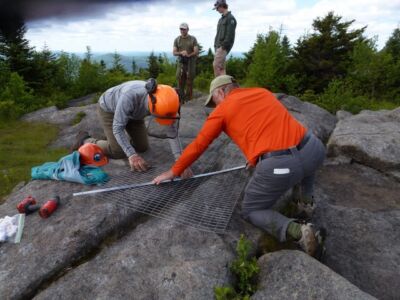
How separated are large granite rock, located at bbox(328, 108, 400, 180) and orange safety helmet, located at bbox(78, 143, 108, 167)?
5175 millimetres

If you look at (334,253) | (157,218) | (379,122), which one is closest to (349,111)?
(379,122)

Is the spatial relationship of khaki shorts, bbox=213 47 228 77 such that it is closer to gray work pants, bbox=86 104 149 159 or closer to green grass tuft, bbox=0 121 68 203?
gray work pants, bbox=86 104 149 159

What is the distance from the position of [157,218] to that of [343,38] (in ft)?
60.9

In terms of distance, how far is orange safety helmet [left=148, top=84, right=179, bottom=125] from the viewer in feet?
15.4

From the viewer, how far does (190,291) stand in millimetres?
3234

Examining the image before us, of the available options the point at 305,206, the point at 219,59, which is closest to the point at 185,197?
the point at 305,206

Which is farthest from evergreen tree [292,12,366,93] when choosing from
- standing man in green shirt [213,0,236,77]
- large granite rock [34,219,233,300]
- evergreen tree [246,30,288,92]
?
large granite rock [34,219,233,300]

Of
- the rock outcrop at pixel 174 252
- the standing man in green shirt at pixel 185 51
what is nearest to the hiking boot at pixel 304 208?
the rock outcrop at pixel 174 252

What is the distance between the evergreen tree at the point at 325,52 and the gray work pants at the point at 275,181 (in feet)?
51.1

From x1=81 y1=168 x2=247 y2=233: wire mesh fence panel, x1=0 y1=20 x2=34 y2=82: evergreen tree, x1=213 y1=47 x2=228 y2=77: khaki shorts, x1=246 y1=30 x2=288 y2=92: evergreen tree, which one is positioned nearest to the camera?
x1=81 y1=168 x2=247 y2=233: wire mesh fence panel

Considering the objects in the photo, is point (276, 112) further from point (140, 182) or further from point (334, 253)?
point (140, 182)

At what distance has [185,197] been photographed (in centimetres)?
489

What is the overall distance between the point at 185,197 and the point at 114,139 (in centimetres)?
205

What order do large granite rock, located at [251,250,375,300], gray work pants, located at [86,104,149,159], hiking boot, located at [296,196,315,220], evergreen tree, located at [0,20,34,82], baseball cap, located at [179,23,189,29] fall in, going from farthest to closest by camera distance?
evergreen tree, located at [0,20,34,82], baseball cap, located at [179,23,189,29], gray work pants, located at [86,104,149,159], hiking boot, located at [296,196,315,220], large granite rock, located at [251,250,375,300]
